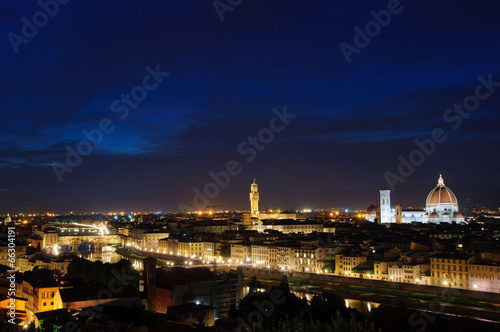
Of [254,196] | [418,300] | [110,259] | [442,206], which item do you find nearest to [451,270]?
[418,300]

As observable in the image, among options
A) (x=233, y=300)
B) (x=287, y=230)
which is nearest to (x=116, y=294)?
(x=233, y=300)

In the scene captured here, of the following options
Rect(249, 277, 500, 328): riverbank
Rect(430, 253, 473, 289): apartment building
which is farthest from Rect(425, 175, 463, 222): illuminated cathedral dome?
Rect(249, 277, 500, 328): riverbank

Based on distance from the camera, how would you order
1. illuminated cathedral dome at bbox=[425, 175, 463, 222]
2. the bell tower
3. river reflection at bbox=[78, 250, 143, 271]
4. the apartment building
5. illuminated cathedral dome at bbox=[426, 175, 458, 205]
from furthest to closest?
the bell tower → illuminated cathedral dome at bbox=[426, 175, 458, 205] → illuminated cathedral dome at bbox=[425, 175, 463, 222] → river reflection at bbox=[78, 250, 143, 271] → the apartment building

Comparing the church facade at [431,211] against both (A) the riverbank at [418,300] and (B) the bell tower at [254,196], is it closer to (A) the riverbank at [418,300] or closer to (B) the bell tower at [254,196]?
(B) the bell tower at [254,196]

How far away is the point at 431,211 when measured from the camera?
186 feet

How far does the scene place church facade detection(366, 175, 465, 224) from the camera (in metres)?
55.2

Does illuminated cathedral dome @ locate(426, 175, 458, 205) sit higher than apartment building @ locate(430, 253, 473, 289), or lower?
higher

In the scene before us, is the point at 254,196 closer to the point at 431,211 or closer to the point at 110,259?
the point at 431,211

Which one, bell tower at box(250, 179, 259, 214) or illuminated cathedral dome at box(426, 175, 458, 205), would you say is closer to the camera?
illuminated cathedral dome at box(426, 175, 458, 205)

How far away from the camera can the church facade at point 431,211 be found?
2172 inches

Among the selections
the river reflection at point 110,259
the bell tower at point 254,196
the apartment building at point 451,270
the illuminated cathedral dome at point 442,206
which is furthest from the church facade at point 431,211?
the apartment building at point 451,270

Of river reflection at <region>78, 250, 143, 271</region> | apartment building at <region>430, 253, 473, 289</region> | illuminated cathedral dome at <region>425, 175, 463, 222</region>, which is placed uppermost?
illuminated cathedral dome at <region>425, 175, 463, 222</region>

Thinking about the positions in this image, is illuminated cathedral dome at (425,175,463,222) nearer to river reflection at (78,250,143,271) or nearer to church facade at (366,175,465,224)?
church facade at (366,175,465,224)

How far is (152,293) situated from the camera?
567 inches
